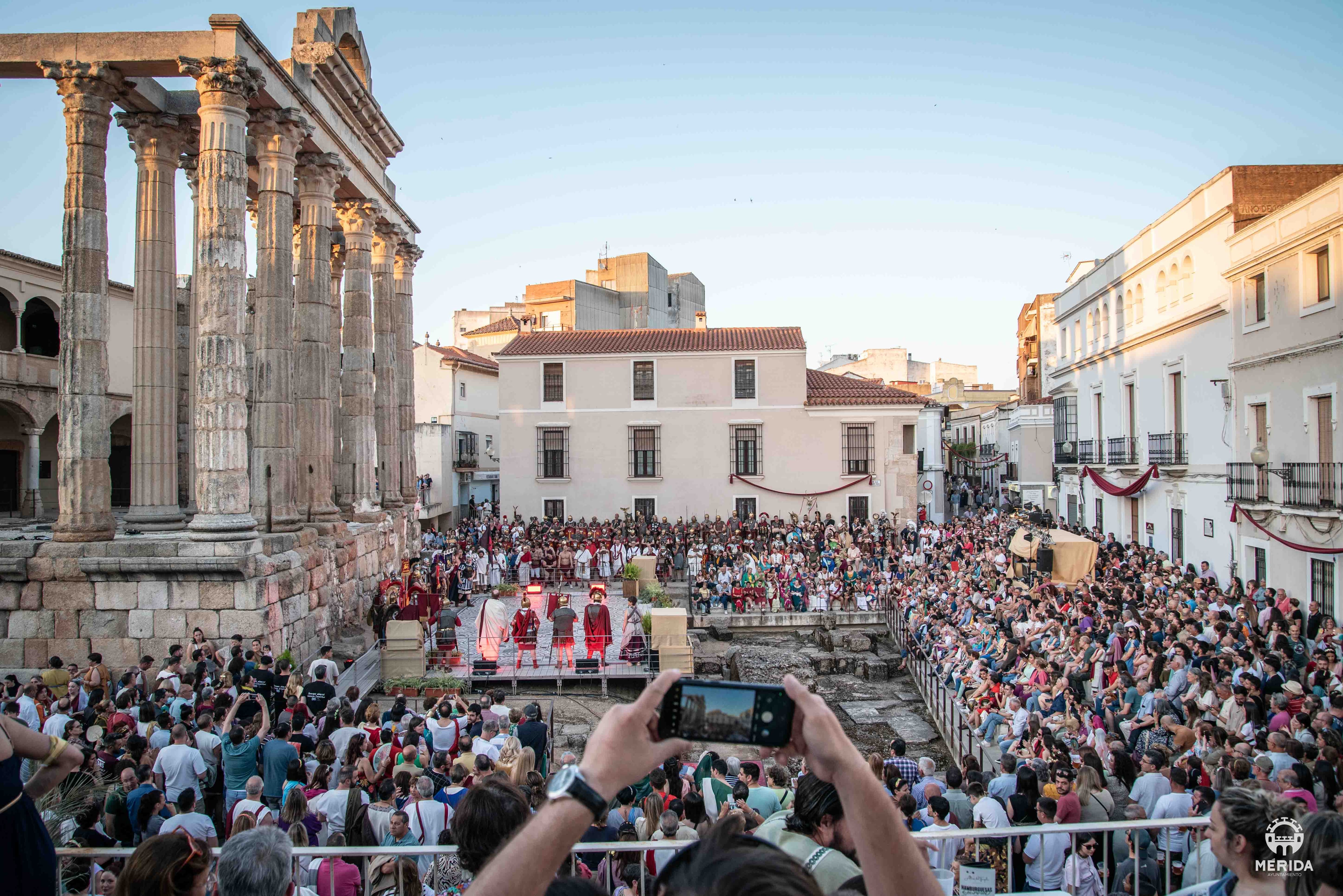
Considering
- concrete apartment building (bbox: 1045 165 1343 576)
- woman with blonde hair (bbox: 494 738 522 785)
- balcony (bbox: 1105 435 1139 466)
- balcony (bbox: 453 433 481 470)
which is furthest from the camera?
balcony (bbox: 453 433 481 470)

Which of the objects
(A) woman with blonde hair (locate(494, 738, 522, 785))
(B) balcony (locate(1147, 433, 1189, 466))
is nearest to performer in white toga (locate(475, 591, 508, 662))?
(A) woman with blonde hair (locate(494, 738, 522, 785))

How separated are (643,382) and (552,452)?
4165 mm

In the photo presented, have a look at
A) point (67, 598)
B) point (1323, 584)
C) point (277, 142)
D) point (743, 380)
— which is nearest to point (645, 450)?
point (743, 380)

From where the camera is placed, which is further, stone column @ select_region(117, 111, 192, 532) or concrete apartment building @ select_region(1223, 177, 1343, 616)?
stone column @ select_region(117, 111, 192, 532)

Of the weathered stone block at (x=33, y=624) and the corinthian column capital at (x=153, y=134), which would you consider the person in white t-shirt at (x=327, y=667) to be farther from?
the corinthian column capital at (x=153, y=134)

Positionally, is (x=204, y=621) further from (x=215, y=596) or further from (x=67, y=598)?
(x=67, y=598)

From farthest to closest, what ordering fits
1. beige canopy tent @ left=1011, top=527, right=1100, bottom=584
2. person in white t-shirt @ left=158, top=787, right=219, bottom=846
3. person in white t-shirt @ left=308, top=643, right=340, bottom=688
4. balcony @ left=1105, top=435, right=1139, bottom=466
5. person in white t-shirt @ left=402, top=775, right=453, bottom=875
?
balcony @ left=1105, top=435, right=1139, bottom=466 < beige canopy tent @ left=1011, top=527, right=1100, bottom=584 < person in white t-shirt @ left=308, top=643, right=340, bottom=688 < person in white t-shirt @ left=402, top=775, right=453, bottom=875 < person in white t-shirt @ left=158, top=787, right=219, bottom=846

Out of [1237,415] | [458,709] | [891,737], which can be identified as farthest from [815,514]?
[458,709]

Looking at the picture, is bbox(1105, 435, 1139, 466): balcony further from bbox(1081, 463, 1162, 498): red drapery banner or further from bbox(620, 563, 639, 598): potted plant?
bbox(620, 563, 639, 598): potted plant

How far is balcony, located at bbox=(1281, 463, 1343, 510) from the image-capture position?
13188mm

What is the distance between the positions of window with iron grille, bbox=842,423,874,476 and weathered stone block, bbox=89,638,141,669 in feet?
71.3

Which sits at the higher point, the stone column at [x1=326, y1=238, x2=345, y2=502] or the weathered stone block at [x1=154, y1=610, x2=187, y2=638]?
the stone column at [x1=326, y1=238, x2=345, y2=502]

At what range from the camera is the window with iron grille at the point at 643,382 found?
30.0 metres

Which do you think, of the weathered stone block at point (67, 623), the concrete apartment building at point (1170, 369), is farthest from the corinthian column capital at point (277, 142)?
the concrete apartment building at point (1170, 369)
